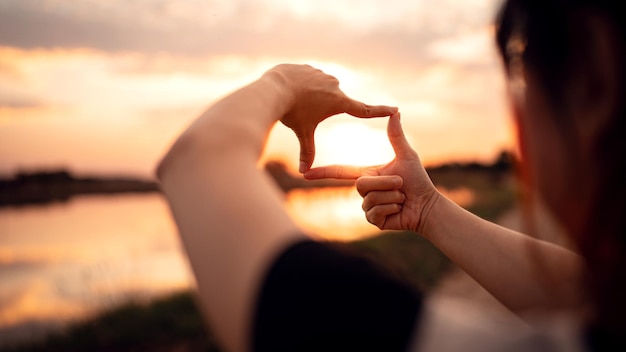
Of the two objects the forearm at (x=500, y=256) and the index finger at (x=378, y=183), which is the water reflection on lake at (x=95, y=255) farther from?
the forearm at (x=500, y=256)

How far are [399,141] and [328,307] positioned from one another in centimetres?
131

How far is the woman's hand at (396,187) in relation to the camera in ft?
5.93

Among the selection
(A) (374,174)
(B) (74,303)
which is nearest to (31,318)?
(B) (74,303)

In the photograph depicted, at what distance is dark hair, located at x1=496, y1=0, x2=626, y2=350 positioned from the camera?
2.37 ft

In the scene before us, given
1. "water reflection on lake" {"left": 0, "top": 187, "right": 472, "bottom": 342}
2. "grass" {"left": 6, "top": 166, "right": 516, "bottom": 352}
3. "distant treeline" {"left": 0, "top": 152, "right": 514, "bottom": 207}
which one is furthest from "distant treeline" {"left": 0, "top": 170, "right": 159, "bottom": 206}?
"grass" {"left": 6, "top": 166, "right": 516, "bottom": 352}

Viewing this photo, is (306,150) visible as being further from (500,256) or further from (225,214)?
(225,214)

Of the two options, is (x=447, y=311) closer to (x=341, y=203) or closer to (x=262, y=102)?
(x=262, y=102)

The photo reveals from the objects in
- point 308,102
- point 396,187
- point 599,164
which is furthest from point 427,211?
point 599,164

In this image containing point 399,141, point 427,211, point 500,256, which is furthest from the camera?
point 399,141

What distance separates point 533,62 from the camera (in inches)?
A: 33.6

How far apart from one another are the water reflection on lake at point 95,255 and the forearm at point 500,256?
22.8 inches

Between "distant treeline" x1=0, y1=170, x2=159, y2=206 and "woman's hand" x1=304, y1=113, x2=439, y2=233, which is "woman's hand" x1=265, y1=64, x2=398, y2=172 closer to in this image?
"woman's hand" x1=304, y1=113, x2=439, y2=233

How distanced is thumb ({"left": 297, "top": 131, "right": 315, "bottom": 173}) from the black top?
32.8 inches

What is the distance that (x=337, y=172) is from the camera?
6.05 ft
